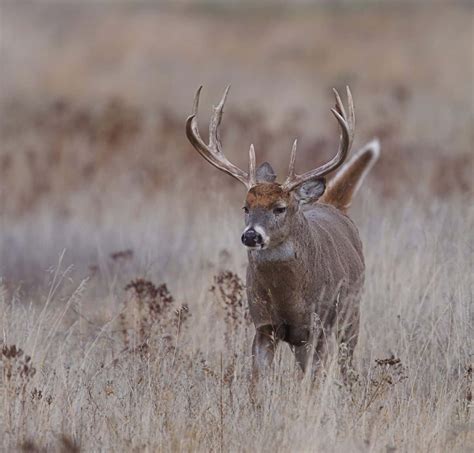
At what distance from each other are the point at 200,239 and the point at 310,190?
3.99 metres

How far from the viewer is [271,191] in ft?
20.7

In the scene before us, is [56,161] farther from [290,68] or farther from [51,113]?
[290,68]

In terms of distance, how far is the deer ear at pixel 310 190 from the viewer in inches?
257

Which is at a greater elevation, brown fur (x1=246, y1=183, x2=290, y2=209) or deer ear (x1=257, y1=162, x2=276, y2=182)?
deer ear (x1=257, y1=162, x2=276, y2=182)

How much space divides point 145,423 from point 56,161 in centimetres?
1085

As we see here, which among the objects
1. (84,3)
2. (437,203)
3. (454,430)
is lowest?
(454,430)

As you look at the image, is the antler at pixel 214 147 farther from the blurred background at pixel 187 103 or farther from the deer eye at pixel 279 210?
the blurred background at pixel 187 103

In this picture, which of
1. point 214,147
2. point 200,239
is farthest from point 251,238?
point 200,239

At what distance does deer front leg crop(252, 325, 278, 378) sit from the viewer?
6.46 metres

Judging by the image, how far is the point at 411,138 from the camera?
58.7ft

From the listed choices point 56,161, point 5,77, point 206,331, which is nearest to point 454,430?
point 206,331

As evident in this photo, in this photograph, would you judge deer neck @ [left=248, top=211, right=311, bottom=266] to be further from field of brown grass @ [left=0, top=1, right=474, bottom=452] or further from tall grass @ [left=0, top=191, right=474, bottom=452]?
field of brown grass @ [left=0, top=1, right=474, bottom=452]

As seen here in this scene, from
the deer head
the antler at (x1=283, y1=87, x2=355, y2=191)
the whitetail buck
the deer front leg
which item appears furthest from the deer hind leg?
the antler at (x1=283, y1=87, x2=355, y2=191)

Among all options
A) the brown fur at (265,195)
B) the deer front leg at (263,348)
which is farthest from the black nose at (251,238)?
the deer front leg at (263,348)
